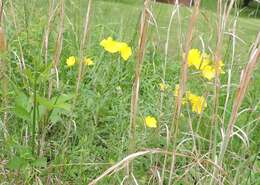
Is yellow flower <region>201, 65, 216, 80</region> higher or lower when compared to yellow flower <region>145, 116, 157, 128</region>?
higher

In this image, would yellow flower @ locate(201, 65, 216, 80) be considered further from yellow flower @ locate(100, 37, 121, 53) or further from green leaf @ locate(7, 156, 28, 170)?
green leaf @ locate(7, 156, 28, 170)

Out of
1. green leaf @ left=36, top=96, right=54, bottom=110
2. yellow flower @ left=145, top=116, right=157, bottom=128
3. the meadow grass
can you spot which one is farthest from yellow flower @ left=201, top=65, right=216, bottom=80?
green leaf @ left=36, top=96, right=54, bottom=110

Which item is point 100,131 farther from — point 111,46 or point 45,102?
point 45,102

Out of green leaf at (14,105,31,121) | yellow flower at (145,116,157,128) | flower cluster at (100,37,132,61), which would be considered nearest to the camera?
green leaf at (14,105,31,121)

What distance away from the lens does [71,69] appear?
205 centimetres

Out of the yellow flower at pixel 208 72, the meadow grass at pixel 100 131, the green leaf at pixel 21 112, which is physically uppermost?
the yellow flower at pixel 208 72

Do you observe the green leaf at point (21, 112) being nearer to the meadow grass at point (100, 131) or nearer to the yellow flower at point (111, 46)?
the meadow grass at point (100, 131)

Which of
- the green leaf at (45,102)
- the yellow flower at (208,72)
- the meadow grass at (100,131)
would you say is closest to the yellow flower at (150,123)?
the meadow grass at (100,131)

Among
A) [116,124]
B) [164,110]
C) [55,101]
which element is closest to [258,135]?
[164,110]

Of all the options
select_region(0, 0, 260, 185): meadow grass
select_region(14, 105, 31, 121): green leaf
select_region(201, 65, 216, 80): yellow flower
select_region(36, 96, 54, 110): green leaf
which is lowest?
select_region(0, 0, 260, 185): meadow grass

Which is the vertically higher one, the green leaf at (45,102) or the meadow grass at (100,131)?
the green leaf at (45,102)

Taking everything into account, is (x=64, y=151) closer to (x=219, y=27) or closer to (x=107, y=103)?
(x=107, y=103)

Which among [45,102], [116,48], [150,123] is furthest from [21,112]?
[116,48]

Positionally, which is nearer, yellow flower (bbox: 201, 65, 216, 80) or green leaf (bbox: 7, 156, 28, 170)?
green leaf (bbox: 7, 156, 28, 170)
